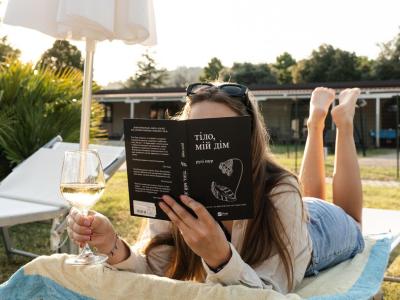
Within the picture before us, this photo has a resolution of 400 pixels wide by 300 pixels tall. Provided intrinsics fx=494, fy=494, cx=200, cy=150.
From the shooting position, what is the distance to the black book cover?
1273mm

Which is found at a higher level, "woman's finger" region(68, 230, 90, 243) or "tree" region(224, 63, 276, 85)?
"tree" region(224, 63, 276, 85)

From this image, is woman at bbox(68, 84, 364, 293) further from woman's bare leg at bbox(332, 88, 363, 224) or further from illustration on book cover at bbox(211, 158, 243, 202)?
woman's bare leg at bbox(332, 88, 363, 224)

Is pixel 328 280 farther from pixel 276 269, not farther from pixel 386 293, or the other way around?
pixel 386 293

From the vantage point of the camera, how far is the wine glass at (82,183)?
149 centimetres

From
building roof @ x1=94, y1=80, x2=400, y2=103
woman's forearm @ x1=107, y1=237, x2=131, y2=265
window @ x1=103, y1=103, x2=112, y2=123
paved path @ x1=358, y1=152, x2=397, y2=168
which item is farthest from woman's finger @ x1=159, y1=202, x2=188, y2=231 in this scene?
window @ x1=103, y1=103, x2=112, y2=123

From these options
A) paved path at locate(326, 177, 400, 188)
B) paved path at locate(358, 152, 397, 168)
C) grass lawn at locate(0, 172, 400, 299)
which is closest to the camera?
grass lawn at locate(0, 172, 400, 299)

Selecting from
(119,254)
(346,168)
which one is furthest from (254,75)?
(119,254)

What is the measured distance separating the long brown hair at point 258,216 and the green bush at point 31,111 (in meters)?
4.54

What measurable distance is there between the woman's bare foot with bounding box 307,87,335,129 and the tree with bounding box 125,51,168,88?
55.7 m

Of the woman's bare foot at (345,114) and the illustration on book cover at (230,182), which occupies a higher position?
the woman's bare foot at (345,114)

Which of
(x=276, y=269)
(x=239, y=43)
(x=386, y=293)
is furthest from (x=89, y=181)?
(x=239, y=43)

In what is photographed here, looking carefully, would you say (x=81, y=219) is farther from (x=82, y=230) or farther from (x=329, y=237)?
(x=329, y=237)

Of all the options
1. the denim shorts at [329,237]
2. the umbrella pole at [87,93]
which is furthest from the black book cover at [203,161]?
the umbrella pole at [87,93]

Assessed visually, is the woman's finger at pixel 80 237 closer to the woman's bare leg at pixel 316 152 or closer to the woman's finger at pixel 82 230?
the woman's finger at pixel 82 230
